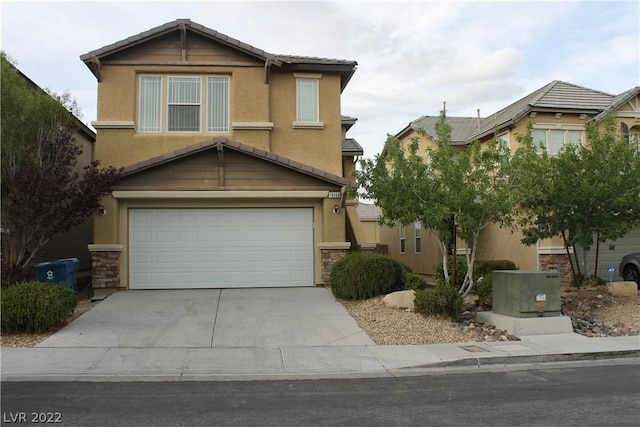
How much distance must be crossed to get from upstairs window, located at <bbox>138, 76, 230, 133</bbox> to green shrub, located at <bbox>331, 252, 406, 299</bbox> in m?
5.76

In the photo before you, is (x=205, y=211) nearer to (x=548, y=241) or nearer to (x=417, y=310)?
(x=417, y=310)

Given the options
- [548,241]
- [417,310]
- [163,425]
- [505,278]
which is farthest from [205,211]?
[548,241]

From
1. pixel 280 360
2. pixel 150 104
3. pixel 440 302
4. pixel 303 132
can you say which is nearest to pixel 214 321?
pixel 280 360

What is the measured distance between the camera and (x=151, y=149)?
1580cm

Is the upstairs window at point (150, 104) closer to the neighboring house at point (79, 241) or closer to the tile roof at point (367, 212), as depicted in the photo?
the neighboring house at point (79, 241)

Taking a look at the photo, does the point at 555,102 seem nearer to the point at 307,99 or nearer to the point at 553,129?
the point at 553,129

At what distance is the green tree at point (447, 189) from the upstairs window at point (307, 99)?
15.8ft

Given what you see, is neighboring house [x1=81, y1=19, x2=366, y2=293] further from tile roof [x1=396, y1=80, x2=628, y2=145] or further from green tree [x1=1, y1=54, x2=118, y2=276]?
tile roof [x1=396, y1=80, x2=628, y2=145]

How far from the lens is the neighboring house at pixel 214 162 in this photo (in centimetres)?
1453

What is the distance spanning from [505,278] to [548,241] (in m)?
8.53

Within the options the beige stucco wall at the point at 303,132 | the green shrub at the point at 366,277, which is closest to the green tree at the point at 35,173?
the beige stucco wall at the point at 303,132

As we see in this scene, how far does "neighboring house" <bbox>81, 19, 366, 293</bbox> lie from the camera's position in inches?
572

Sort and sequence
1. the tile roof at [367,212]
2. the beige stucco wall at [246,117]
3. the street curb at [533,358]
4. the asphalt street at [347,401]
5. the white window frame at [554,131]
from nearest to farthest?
the asphalt street at [347,401]
the street curb at [533,358]
the beige stucco wall at [246,117]
the white window frame at [554,131]
the tile roof at [367,212]

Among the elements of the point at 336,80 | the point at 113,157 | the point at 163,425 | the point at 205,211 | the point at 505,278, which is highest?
the point at 336,80
